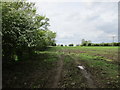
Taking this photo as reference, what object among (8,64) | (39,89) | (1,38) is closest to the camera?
(39,89)

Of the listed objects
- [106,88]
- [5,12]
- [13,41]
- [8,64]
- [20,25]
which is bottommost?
[106,88]

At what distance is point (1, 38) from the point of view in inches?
208

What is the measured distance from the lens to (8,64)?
7.07 meters

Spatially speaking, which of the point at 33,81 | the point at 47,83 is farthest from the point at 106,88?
the point at 33,81

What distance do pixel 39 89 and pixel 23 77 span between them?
1713mm

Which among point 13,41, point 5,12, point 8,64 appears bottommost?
point 8,64

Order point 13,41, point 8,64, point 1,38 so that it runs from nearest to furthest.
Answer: point 1,38, point 13,41, point 8,64

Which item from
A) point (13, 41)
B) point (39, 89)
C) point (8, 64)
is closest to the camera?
point (39, 89)

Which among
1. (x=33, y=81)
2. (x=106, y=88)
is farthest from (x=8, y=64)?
(x=106, y=88)

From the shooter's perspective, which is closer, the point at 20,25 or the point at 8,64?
the point at 20,25

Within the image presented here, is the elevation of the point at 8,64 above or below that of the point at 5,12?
below

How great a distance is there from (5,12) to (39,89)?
452 centimetres

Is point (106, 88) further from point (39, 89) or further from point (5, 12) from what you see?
point (5, 12)

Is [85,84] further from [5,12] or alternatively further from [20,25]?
[5,12]
